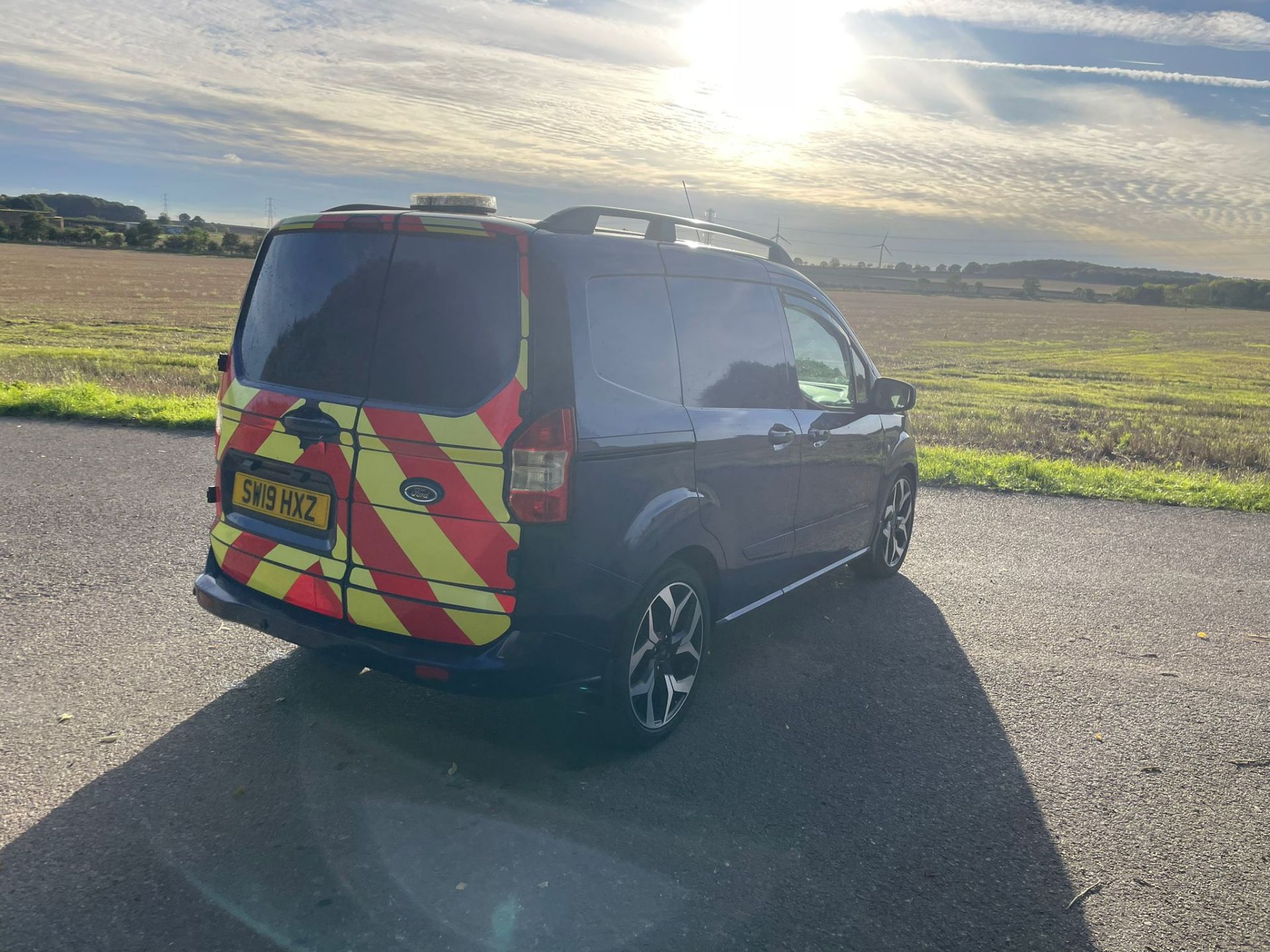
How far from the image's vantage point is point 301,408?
337 cm

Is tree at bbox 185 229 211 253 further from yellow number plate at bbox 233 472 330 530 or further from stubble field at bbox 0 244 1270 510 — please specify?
yellow number plate at bbox 233 472 330 530

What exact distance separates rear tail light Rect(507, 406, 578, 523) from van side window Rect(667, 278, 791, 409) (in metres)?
0.80

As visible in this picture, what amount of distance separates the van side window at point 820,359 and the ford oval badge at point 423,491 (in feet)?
7.22

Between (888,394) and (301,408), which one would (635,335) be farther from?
(888,394)

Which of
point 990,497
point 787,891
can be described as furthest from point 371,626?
point 990,497

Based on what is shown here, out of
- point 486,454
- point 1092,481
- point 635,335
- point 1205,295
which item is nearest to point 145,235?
point 1092,481

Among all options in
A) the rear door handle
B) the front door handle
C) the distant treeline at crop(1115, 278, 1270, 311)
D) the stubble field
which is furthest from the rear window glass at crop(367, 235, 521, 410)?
the distant treeline at crop(1115, 278, 1270, 311)

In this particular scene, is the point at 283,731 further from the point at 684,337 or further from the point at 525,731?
the point at 684,337

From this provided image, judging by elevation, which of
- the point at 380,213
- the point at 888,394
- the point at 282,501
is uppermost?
the point at 380,213

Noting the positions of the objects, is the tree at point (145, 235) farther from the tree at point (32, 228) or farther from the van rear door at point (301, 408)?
the van rear door at point (301, 408)

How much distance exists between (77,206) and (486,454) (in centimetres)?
12763

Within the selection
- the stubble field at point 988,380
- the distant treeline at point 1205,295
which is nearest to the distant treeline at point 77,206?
the stubble field at point 988,380

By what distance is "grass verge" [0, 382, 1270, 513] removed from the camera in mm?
9234

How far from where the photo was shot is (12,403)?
10.3m
